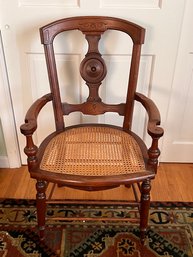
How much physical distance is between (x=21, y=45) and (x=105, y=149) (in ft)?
2.44

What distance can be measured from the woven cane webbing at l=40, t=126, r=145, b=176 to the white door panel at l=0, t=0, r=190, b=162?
33 centimetres

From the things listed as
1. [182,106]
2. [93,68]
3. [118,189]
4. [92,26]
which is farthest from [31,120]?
[182,106]

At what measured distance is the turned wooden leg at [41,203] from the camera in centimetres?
113

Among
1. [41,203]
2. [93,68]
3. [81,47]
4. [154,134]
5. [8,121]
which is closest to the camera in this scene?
[154,134]

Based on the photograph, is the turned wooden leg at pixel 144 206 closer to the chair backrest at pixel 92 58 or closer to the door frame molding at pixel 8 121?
the chair backrest at pixel 92 58

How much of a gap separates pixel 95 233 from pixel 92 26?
1.05m

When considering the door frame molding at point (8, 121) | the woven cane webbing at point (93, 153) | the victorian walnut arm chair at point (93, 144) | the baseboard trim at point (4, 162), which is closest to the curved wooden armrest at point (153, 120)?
the victorian walnut arm chair at point (93, 144)

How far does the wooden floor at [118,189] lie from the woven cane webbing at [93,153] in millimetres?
465

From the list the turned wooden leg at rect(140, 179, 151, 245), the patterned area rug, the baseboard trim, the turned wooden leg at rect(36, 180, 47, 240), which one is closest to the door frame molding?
the baseboard trim

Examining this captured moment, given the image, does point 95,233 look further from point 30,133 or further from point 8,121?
point 8,121

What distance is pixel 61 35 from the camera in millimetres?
1377

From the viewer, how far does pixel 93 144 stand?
124cm

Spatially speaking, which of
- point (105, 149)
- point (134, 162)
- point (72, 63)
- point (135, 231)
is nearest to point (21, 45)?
point (72, 63)

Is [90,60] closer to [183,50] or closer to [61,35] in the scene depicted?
[61,35]
